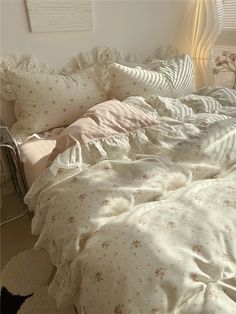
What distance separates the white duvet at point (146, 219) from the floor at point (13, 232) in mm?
535

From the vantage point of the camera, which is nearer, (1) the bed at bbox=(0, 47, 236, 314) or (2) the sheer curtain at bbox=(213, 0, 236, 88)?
(1) the bed at bbox=(0, 47, 236, 314)

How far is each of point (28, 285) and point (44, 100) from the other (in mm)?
971

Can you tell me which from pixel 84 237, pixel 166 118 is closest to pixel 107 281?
pixel 84 237

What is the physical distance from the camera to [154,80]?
1.82m

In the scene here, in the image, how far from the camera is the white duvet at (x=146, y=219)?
0.68m

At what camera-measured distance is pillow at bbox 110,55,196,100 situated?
5.80 feet

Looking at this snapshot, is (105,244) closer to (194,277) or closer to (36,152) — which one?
(194,277)

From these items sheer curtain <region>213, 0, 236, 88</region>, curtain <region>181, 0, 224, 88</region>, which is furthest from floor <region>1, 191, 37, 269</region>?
sheer curtain <region>213, 0, 236, 88</region>

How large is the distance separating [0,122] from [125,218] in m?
1.16

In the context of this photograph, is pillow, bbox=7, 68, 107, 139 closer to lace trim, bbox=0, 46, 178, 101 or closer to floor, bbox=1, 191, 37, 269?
lace trim, bbox=0, 46, 178, 101

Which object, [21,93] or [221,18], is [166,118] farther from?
[221,18]

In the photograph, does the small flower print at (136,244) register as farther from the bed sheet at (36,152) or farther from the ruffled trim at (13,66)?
the ruffled trim at (13,66)

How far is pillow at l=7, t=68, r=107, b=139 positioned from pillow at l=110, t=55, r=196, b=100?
0.21 meters

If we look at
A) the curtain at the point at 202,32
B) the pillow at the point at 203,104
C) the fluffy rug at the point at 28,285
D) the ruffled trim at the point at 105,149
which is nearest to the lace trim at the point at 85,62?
the curtain at the point at 202,32
